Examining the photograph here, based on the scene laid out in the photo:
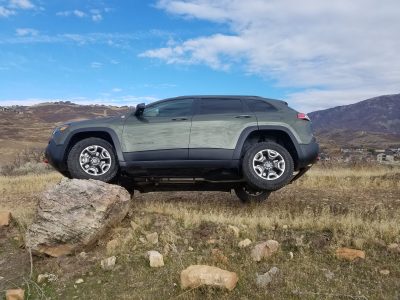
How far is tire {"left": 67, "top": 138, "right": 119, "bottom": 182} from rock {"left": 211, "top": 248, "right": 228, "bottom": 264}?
8.35 ft

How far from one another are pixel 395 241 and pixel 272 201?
359 cm

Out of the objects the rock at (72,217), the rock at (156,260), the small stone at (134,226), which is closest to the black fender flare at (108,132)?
the rock at (72,217)

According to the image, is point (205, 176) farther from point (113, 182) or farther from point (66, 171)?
point (66, 171)

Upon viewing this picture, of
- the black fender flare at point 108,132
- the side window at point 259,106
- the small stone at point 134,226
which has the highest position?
the side window at point 259,106

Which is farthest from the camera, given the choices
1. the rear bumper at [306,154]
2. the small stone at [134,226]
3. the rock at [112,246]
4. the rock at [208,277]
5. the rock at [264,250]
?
the rear bumper at [306,154]

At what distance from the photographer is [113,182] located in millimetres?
8242

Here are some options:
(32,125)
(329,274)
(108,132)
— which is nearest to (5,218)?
(108,132)

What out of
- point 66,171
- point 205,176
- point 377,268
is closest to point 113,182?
point 66,171

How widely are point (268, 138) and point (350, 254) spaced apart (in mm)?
2689

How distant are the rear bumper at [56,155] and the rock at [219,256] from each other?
3243mm

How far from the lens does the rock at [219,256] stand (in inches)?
231

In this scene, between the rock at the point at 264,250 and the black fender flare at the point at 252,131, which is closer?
the rock at the point at 264,250

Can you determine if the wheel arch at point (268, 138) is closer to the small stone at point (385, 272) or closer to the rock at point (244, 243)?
the rock at point (244, 243)

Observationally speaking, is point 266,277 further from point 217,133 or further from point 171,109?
Result: point 171,109
